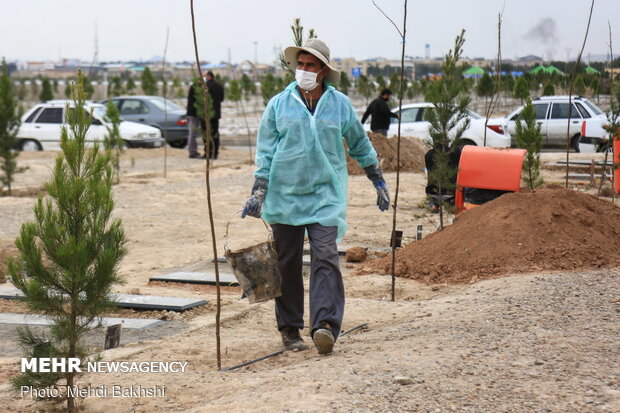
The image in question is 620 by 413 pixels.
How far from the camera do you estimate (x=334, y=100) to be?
5387mm

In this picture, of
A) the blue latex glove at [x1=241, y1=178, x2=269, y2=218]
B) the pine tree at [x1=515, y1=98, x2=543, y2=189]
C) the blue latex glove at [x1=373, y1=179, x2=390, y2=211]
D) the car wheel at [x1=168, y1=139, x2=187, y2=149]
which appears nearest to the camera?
the blue latex glove at [x1=241, y1=178, x2=269, y2=218]

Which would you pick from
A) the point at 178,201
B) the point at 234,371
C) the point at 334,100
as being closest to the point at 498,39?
the point at 178,201

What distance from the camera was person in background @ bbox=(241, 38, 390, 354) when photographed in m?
5.20

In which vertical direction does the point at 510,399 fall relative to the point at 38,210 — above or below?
below

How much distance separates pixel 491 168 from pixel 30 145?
15460 mm

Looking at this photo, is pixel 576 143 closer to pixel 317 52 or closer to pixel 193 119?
pixel 193 119

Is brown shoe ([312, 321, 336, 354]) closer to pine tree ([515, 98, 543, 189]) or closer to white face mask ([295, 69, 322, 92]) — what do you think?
white face mask ([295, 69, 322, 92])

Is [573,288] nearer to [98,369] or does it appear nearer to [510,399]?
[510,399]

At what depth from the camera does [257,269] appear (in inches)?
207

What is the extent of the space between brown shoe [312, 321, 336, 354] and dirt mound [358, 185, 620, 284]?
8.90ft

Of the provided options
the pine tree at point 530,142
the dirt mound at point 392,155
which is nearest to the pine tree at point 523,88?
the dirt mound at point 392,155

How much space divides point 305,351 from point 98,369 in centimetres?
120

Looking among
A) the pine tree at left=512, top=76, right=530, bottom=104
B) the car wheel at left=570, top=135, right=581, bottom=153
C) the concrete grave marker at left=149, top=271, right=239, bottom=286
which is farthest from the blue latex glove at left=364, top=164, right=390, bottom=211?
the car wheel at left=570, top=135, right=581, bottom=153

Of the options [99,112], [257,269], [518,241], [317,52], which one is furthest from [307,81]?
[99,112]
